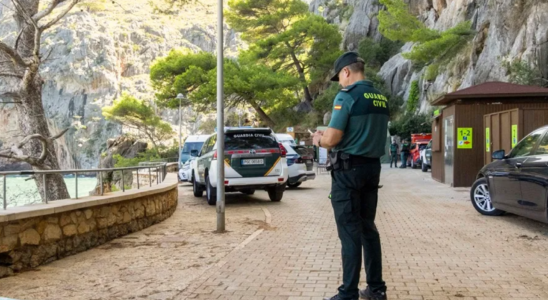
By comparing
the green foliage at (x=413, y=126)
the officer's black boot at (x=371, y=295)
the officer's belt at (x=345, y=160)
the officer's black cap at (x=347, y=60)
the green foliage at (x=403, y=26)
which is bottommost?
the officer's black boot at (x=371, y=295)

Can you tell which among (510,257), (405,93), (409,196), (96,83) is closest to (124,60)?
(96,83)

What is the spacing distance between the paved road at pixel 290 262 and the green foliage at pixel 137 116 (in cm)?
4996

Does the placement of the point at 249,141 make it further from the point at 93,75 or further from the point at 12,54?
the point at 93,75

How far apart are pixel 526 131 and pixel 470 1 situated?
31925mm

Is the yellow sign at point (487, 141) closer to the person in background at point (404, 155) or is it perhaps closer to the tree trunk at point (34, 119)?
the tree trunk at point (34, 119)

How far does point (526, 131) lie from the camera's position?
41.3ft

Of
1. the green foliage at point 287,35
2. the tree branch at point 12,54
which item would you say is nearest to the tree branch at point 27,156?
the tree branch at point 12,54

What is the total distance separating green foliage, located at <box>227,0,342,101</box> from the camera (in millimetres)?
49062

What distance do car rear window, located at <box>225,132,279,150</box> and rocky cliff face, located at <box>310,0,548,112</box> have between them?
16.7 metres

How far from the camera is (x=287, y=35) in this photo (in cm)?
4800

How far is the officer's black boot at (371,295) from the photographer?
4523mm

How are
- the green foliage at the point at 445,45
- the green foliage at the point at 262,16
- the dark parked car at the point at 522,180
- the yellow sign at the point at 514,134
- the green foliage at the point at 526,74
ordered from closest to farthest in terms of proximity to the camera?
the dark parked car at the point at 522,180
the yellow sign at the point at 514,134
the green foliage at the point at 526,74
the green foliage at the point at 445,45
the green foliage at the point at 262,16

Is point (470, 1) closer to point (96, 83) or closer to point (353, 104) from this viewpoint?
point (353, 104)

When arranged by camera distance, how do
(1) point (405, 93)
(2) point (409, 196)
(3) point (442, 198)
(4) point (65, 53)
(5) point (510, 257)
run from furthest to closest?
(4) point (65, 53), (1) point (405, 93), (2) point (409, 196), (3) point (442, 198), (5) point (510, 257)
